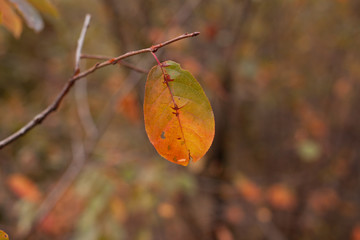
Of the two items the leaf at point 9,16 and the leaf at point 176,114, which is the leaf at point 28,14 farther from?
the leaf at point 176,114

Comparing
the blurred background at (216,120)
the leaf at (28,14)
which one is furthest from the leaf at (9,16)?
the blurred background at (216,120)

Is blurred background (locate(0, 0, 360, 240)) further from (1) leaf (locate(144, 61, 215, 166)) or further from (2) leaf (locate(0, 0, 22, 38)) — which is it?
(1) leaf (locate(144, 61, 215, 166))

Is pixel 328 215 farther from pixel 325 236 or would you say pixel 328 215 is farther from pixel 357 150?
pixel 357 150

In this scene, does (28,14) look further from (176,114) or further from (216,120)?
(216,120)

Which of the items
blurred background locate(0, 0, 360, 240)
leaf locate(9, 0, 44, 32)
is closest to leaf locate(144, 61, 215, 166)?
leaf locate(9, 0, 44, 32)

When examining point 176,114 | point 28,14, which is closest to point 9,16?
point 28,14

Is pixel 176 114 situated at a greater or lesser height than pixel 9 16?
lesser

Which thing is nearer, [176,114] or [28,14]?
[176,114]
